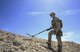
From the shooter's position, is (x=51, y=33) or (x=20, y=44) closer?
(x=20, y=44)

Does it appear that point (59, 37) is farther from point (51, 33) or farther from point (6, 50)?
point (6, 50)

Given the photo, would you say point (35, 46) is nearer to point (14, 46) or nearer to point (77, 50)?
point (14, 46)

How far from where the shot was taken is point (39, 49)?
1645 centimetres

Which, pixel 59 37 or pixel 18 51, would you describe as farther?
pixel 59 37

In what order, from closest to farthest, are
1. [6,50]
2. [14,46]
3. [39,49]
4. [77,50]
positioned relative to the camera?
[6,50] → [14,46] → [39,49] → [77,50]

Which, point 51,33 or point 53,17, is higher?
point 53,17

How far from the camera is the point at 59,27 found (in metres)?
17.6

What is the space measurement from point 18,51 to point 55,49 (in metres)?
4.10

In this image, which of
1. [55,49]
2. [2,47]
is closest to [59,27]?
[55,49]

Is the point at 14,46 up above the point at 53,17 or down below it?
below

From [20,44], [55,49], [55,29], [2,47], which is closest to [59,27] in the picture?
[55,29]

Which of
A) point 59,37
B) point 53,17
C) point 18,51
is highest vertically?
point 53,17

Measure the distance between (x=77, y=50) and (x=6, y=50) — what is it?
28.0 feet

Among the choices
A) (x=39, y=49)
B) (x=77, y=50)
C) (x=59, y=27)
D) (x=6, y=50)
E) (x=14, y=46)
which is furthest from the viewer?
(x=77, y=50)
